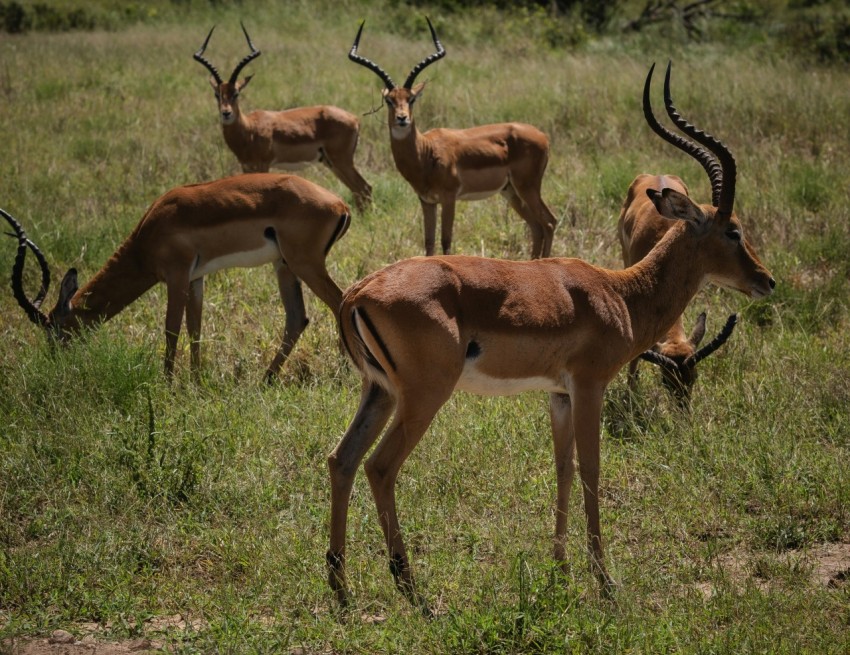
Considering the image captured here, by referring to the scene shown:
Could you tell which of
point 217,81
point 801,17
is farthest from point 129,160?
point 801,17

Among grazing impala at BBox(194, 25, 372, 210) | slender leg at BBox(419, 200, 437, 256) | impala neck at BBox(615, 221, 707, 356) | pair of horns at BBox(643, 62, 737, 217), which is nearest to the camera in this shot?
impala neck at BBox(615, 221, 707, 356)

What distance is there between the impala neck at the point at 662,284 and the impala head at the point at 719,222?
0.06 m

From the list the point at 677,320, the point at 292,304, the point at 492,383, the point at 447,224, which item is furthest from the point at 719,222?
the point at 447,224

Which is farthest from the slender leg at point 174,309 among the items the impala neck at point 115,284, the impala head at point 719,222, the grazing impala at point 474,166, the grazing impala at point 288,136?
the grazing impala at point 288,136

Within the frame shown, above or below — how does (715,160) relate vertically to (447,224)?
above

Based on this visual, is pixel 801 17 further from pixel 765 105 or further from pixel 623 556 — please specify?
pixel 623 556

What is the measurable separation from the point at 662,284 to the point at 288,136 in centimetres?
732

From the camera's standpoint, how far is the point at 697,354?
5953mm

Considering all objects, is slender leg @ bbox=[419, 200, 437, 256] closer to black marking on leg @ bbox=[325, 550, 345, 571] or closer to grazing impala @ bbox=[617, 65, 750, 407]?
grazing impala @ bbox=[617, 65, 750, 407]

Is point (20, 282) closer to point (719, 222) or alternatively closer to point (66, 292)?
point (66, 292)

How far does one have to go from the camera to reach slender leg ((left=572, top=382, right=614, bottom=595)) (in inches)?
174

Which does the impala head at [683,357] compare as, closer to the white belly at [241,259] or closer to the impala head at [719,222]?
the impala head at [719,222]

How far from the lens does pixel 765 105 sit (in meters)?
12.2

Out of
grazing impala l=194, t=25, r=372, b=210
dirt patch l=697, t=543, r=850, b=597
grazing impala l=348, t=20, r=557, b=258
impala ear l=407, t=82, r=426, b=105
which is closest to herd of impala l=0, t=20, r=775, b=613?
dirt patch l=697, t=543, r=850, b=597
